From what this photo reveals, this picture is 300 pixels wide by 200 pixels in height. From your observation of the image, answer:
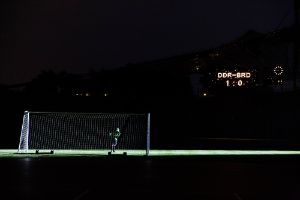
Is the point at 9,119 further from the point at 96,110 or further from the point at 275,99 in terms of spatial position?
the point at 275,99

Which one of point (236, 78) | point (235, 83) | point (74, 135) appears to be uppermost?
point (236, 78)

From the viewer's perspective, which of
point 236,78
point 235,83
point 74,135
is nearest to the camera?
point 74,135

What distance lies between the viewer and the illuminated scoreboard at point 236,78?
149 ft

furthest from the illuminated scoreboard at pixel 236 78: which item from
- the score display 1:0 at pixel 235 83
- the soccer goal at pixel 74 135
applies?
the soccer goal at pixel 74 135

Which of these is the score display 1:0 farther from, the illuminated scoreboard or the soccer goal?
the soccer goal

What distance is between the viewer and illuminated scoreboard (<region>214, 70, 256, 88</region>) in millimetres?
45438

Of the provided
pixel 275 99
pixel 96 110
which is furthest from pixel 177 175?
pixel 96 110

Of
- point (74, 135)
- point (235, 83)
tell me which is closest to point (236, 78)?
point (235, 83)

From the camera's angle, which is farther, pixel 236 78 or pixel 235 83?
pixel 235 83

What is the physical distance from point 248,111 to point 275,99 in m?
4.78

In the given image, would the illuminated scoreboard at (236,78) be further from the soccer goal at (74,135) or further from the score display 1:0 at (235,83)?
the soccer goal at (74,135)

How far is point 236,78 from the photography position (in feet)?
151

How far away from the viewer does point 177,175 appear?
65.5 feet

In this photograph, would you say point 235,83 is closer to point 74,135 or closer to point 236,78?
point 236,78
